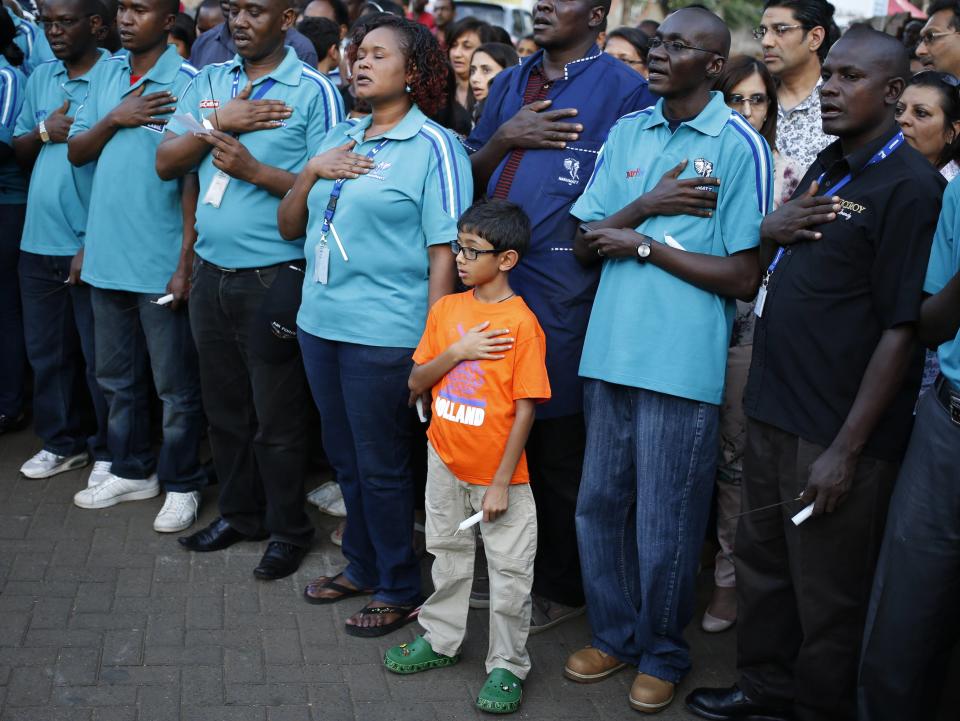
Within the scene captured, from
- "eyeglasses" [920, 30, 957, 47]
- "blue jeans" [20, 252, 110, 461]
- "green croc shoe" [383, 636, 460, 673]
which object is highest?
"eyeglasses" [920, 30, 957, 47]

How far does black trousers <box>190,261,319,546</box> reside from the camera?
15.3ft

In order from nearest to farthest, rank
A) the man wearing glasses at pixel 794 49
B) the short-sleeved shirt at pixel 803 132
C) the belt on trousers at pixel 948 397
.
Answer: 1. the belt on trousers at pixel 948 397
2. the short-sleeved shirt at pixel 803 132
3. the man wearing glasses at pixel 794 49

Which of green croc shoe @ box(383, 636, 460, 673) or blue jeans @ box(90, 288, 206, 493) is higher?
blue jeans @ box(90, 288, 206, 493)

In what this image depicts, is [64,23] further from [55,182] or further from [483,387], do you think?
[483,387]

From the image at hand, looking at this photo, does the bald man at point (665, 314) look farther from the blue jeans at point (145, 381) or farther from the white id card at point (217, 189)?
the blue jeans at point (145, 381)

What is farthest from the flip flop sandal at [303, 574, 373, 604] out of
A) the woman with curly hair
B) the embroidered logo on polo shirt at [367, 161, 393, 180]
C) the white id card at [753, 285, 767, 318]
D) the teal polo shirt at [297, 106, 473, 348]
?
the white id card at [753, 285, 767, 318]

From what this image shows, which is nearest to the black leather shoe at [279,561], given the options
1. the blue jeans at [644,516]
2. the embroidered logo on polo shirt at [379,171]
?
the blue jeans at [644,516]

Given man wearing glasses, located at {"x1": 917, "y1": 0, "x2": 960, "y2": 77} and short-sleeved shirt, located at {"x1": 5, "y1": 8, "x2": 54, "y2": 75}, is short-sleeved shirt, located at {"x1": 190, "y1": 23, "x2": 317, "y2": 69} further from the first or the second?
man wearing glasses, located at {"x1": 917, "y1": 0, "x2": 960, "y2": 77}

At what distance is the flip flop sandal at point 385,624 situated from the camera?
432 cm

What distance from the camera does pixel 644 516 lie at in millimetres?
3807

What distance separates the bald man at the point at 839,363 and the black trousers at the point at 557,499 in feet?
2.67

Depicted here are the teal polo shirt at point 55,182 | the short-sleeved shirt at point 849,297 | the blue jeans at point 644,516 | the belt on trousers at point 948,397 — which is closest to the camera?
the belt on trousers at point 948,397

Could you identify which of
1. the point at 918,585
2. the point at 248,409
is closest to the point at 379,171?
the point at 248,409

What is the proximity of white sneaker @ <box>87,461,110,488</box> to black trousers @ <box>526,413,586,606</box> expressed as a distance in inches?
97.5
